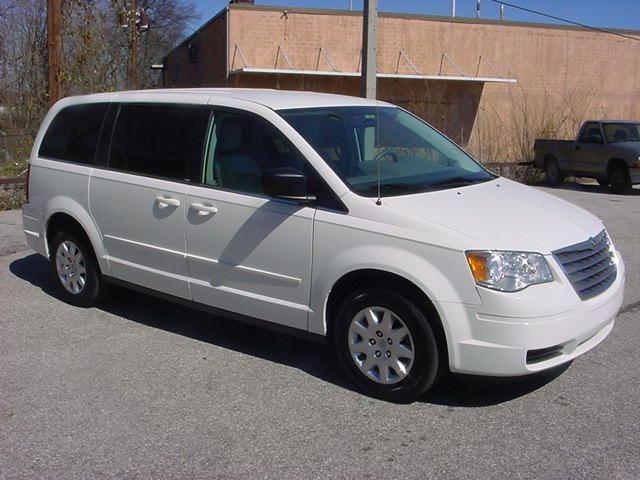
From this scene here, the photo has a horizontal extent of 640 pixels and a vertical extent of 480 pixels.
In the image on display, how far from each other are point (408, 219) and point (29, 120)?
55.9 feet

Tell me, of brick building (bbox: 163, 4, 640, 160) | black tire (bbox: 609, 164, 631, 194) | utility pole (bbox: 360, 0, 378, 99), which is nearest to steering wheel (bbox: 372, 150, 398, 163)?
utility pole (bbox: 360, 0, 378, 99)

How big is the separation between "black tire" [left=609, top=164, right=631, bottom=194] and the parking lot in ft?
37.0

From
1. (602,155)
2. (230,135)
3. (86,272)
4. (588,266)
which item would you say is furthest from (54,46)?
(588,266)

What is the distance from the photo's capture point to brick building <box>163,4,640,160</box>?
23.1m

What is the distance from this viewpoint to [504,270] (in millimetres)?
4074

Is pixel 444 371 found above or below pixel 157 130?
below

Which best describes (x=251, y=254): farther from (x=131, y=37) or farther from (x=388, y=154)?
(x=131, y=37)

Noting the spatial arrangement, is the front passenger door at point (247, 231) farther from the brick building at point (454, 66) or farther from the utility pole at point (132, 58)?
the utility pole at point (132, 58)

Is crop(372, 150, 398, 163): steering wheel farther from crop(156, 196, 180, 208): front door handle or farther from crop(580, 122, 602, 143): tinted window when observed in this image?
crop(580, 122, 602, 143): tinted window

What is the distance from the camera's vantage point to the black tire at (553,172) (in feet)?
59.8

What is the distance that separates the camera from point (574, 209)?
5.14 m

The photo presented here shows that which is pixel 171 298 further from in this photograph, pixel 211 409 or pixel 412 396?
pixel 412 396

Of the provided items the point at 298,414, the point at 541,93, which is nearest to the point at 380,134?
the point at 298,414

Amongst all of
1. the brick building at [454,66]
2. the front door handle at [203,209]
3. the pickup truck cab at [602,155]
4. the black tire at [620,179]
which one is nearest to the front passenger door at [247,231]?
the front door handle at [203,209]
